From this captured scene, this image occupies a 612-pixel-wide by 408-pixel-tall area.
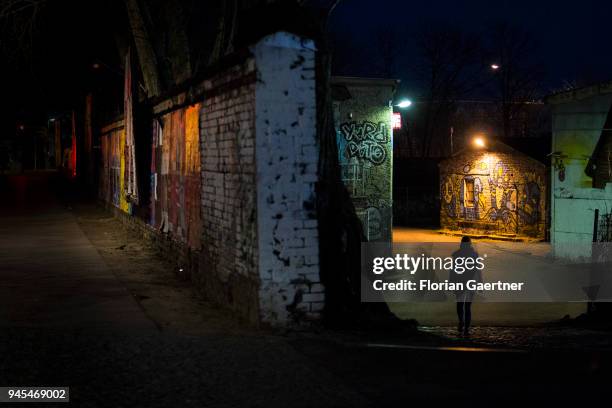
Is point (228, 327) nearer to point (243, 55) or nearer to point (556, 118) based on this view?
point (243, 55)

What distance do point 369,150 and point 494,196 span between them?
1131 cm

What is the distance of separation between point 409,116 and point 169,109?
50584 mm

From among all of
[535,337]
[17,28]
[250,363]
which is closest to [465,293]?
[535,337]

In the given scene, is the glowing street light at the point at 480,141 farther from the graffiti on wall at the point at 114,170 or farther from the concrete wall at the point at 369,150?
the graffiti on wall at the point at 114,170

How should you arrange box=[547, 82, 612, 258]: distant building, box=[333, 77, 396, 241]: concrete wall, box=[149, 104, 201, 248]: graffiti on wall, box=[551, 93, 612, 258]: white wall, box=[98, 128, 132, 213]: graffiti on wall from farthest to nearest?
box=[98, 128, 132, 213]: graffiti on wall
box=[333, 77, 396, 241]: concrete wall
box=[551, 93, 612, 258]: white wall
box=[547, 82, 612, 258]: distant building
box=[149, 104, 201, 248]: graffiti on wall

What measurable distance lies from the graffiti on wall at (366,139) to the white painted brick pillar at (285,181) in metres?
11.3

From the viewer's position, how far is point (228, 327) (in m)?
8.73

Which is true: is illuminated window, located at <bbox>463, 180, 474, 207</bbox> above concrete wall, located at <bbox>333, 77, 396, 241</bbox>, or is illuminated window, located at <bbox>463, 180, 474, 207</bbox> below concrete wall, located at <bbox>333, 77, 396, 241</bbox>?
below

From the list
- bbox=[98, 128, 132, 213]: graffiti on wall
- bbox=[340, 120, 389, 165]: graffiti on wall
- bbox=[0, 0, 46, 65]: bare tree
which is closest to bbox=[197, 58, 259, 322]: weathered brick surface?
bbox=[0, 0, 46, 65]: bare tree

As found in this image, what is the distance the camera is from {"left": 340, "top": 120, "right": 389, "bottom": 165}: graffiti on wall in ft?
64.3

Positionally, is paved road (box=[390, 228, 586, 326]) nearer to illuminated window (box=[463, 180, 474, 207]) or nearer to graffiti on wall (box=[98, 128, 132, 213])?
graffiti on wall (box=[98, 128, 132, 213])

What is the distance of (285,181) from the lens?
8.31m

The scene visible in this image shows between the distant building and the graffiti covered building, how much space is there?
7.08 meters

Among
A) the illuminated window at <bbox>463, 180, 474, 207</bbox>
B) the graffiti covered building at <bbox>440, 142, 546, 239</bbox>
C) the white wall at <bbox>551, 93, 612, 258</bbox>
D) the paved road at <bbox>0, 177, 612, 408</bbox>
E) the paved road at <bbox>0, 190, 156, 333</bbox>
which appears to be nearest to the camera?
the paved road at <bbox>0, 177, 612, 408</bbox>
